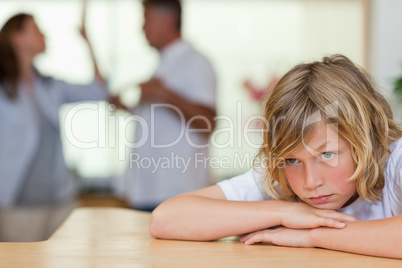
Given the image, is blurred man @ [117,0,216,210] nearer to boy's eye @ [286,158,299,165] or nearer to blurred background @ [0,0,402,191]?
blurred background @ [0,0,402,191]

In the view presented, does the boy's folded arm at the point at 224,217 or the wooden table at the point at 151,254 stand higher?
the boy's folded arm at the point at 224,217

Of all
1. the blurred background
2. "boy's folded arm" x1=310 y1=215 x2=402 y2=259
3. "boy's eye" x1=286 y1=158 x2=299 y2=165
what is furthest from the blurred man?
"boy's folded arm" x1=310 y1=215 x2=402 y2=259

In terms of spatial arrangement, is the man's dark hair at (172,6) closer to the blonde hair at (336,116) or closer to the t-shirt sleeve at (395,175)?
the blonde hair at (336,116)

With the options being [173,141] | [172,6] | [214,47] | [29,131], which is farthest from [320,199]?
[214,47]

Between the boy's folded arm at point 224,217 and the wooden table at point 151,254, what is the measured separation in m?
0.03

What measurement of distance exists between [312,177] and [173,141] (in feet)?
4.40

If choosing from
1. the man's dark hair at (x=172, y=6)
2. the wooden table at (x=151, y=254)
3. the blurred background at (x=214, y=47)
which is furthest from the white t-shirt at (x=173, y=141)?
the wooden table at (x=151, y=254)

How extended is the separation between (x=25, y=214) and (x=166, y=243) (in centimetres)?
157

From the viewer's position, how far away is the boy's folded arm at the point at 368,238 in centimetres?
99

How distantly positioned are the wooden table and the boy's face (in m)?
0.12

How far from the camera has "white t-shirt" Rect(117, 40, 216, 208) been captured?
7.93ft

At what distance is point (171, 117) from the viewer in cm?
243

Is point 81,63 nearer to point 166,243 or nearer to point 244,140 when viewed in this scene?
point 244,140

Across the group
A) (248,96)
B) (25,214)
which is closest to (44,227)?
(25,214)
